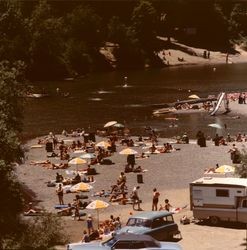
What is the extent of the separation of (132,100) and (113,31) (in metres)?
71.2

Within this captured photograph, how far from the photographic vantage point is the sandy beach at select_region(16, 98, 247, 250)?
30.9 m

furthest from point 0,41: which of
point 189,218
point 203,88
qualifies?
point 203,88

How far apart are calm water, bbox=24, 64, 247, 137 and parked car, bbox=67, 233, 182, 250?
39.9m

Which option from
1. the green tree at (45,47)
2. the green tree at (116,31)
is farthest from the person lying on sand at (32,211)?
the green tree at (116,31)

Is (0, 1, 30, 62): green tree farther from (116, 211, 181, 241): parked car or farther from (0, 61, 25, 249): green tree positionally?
(116, 211, 181, 241): parked car

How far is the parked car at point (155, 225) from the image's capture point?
96.1ft

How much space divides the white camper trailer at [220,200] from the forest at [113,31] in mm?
71898

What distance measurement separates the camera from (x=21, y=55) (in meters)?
123

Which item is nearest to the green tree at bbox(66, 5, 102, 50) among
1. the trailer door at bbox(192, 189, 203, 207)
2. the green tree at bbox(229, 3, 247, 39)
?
the green tree at bbox(229, 3, 247, 39)

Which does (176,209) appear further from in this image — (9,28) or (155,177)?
(9,28)

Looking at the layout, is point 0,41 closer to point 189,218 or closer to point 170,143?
point 170,143

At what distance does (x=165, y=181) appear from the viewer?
4456cm

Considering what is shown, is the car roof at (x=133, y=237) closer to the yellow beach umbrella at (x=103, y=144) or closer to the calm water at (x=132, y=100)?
the yellow beach umbrella at (x=103, y=144)

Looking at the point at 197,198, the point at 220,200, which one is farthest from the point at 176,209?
the point at 220,200
